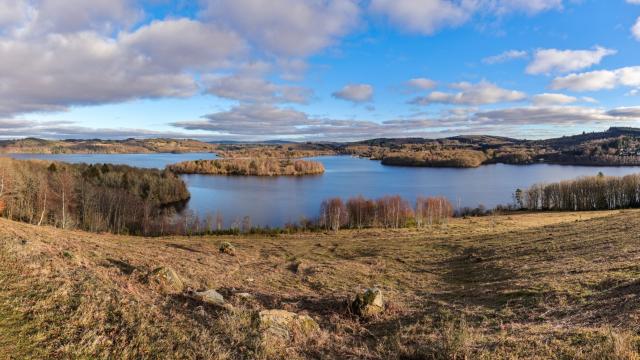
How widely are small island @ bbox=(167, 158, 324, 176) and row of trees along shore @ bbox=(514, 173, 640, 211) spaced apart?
101 metres

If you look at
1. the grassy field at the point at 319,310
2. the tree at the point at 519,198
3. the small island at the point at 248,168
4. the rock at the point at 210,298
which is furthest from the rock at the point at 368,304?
the small island at the point at 248,168

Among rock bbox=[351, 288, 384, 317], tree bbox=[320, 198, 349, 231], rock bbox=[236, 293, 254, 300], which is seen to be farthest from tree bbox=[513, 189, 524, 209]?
rock bbox=[236, 293, 254, 300]

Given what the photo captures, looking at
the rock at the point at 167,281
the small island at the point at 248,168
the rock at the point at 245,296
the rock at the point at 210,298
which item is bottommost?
the small island at the point at 248,168

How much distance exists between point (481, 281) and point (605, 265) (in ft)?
15.5

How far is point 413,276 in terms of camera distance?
19484mm

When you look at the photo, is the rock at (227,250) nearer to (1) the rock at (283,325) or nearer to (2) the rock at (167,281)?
(2) the rock at (167,281)

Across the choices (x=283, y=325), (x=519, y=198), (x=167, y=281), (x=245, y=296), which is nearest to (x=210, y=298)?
(x=245, y=296)

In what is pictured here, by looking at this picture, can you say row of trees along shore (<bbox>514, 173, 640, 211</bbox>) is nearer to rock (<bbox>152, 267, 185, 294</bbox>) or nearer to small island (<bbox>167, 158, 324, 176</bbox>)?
rock (<bbox>152, 267, 185, 294</bbox>)

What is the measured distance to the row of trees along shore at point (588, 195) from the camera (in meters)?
90.9

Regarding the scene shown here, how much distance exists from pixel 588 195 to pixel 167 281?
109 m

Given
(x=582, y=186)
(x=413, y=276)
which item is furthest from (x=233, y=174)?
(x=413, y=276)

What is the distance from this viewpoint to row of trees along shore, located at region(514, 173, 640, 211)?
90938 millimetres

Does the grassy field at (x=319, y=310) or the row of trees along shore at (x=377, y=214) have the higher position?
the grassy field at (x=319, y=310)

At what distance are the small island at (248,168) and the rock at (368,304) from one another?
163m
